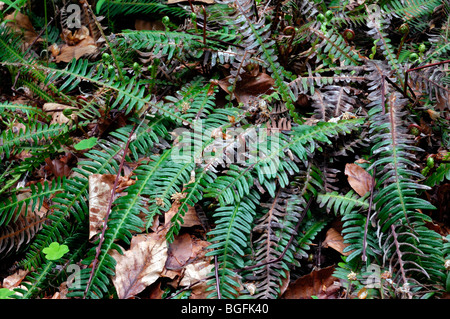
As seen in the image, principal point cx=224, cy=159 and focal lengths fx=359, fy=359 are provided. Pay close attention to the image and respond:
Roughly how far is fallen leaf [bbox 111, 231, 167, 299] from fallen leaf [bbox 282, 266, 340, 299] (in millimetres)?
619

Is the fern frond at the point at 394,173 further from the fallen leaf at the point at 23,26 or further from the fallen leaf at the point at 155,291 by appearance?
the fallen leaf at the point at 23,26

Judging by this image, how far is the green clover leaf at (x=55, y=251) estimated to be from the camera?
1.70 m

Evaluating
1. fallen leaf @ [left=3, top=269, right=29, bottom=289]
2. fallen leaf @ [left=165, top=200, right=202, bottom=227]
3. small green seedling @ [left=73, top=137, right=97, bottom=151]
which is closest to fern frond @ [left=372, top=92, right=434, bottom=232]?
fallen leaf @ [left=165, top=200, right=202, bottom=227]

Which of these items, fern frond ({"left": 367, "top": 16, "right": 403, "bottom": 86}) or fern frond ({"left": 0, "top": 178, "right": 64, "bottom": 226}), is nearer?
fern frond ({"left": 0, "top": 178, "right": 64, "bottom": 226})

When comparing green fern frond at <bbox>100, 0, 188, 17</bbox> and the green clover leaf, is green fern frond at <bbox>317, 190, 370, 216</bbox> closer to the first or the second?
the green clover leaf

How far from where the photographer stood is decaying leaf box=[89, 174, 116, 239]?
72.1 inches

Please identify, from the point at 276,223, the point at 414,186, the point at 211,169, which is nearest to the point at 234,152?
the point at 211,169

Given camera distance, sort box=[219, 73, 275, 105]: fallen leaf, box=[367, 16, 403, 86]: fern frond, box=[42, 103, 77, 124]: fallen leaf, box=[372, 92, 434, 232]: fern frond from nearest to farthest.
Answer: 1. box=[372, 92, 434, 232]: fern frond
2. box=[367, 16, 403, 86]: fern frond
3. box=[219, 73, 275, 105]: fallen leaf
4. box=[42, 103, 77, 124]: fallen leaf

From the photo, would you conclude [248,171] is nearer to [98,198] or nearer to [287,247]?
[287,247]

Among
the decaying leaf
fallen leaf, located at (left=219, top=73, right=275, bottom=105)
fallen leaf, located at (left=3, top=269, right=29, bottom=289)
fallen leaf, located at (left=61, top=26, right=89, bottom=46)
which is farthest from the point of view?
fallen leaf, located at (left=61, top=26, right=89, bottom=46)

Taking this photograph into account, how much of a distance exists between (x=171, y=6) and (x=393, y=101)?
5.57ft

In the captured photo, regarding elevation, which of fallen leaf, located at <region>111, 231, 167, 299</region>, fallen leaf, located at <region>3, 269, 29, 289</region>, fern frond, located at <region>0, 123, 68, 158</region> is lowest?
fallen leaf, located at <region>3, 269, 29, 289</region>

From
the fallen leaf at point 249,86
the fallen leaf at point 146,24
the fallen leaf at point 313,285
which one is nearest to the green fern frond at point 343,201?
the fallen leaf at point 313,285

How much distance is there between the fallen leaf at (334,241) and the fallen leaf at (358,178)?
230mm
